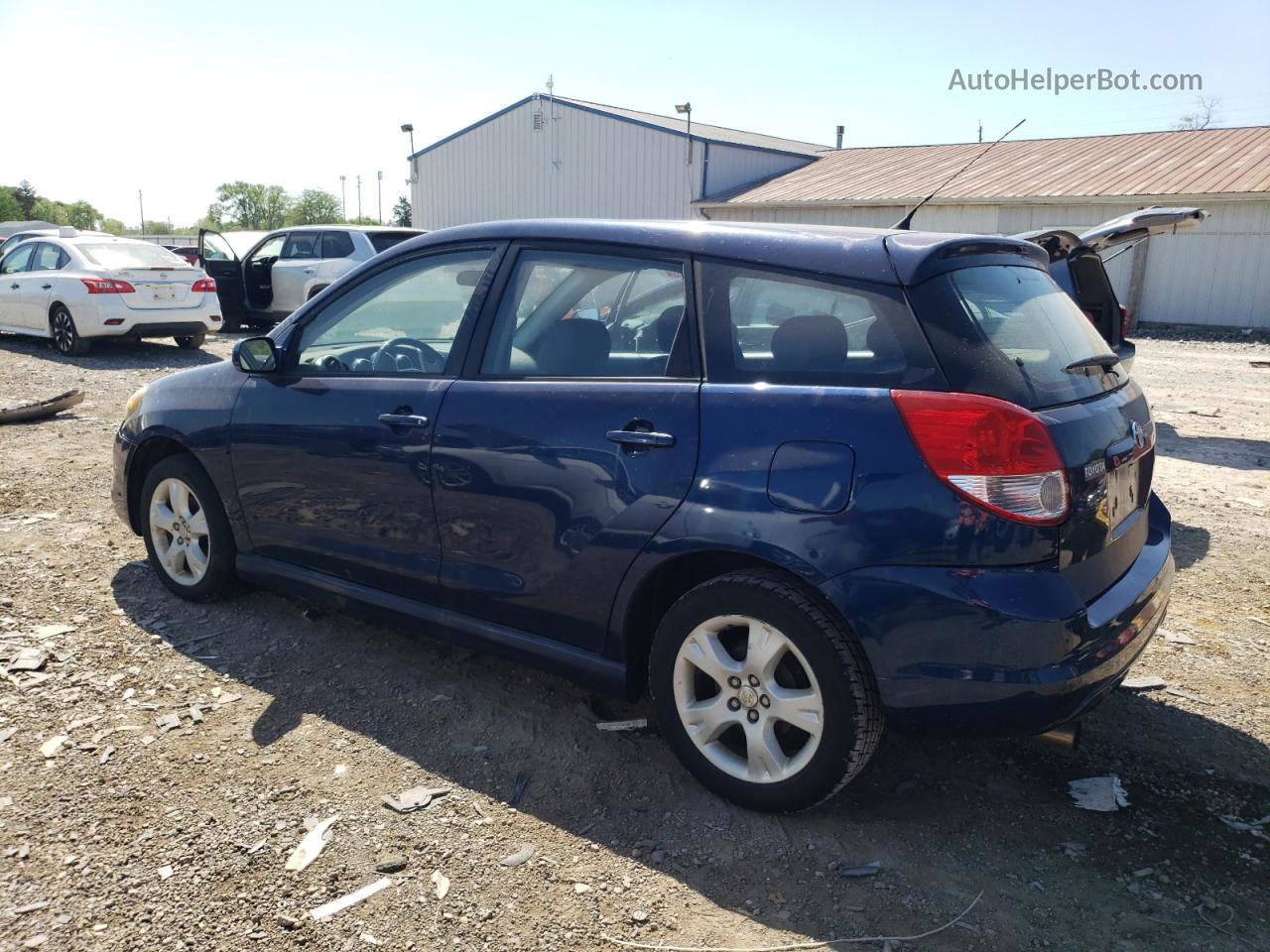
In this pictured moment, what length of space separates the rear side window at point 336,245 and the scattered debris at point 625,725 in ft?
43.8

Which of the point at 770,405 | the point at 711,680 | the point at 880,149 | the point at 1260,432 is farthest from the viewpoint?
the point at 880,149

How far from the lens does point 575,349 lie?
10.9ft

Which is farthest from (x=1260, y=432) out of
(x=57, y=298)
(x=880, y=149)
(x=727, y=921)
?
(x=880, y=149)

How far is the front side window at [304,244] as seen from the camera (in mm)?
15648

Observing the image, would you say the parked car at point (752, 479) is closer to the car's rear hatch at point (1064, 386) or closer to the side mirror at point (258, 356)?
the car's rear hatch at point (1064, 386)

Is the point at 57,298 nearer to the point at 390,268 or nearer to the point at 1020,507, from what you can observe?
the point at 390,268

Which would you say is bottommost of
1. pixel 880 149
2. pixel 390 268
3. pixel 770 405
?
pixel 770 405

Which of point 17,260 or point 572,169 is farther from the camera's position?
point 572,169

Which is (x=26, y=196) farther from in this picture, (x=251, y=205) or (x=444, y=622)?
(x=444, y=622)

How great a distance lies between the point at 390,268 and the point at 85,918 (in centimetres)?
244

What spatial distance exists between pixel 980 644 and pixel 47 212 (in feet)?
315

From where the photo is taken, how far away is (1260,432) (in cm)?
920

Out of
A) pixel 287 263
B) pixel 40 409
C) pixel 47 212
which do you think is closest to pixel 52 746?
pixel 40 409

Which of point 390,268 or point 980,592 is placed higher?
point 390,268
